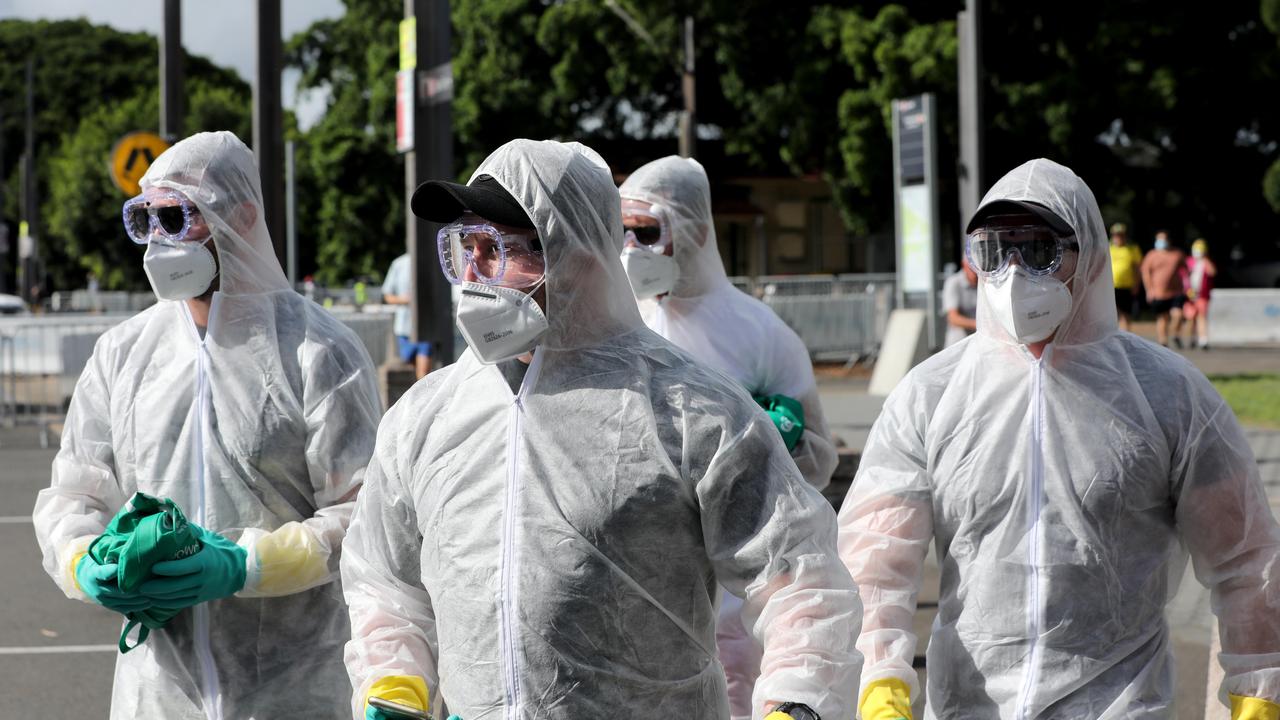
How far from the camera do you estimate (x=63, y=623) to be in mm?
7676

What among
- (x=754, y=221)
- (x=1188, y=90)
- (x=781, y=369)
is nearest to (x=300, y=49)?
(x=754, y=221)

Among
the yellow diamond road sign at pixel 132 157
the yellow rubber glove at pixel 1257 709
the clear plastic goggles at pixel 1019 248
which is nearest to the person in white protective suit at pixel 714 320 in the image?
the clear plastic goggles at pixel 1019 248

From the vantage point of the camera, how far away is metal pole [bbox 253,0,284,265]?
11.8 metres

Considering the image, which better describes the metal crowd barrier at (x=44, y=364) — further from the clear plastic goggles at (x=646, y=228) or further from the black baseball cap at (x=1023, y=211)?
the black baseball cap at (x=1023, y=211)

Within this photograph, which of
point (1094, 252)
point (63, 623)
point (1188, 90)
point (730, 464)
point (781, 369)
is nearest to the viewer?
point (730, 464)

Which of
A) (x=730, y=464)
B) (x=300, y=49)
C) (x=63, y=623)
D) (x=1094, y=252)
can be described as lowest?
(x=63, y=623)

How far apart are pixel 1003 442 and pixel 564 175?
1.18m

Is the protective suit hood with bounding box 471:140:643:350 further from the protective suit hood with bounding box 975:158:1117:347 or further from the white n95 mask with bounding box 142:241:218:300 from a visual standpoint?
the white n95 mask with bounding box 142:241:218:300

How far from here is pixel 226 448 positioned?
3621 millimetres

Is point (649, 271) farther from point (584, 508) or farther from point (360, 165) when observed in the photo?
point (360, 165)

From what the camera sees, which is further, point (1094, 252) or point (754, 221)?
point (754, 221)

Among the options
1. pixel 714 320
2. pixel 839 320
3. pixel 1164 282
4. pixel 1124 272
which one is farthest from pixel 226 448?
pixel 839 320

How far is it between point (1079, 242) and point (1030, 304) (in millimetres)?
185

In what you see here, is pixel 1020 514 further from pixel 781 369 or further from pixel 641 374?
pixel 781 369
